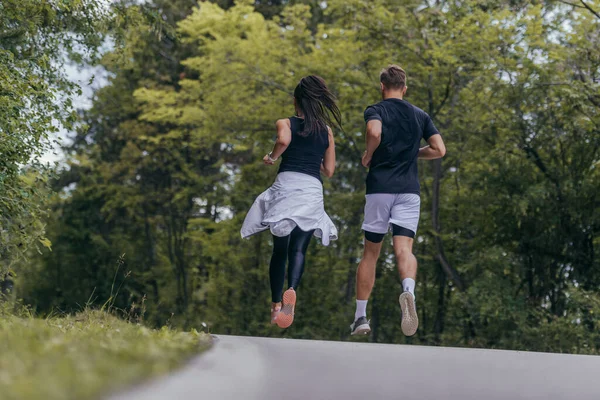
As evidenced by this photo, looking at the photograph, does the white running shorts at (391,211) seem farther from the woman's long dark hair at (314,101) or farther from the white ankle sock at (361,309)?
the woman's long dark hair at (314,101)

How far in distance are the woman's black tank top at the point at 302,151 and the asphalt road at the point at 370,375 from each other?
6.99 feet

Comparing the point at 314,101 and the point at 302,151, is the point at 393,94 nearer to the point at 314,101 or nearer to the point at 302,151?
the point at 314,101

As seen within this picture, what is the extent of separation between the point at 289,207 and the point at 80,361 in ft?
13.3

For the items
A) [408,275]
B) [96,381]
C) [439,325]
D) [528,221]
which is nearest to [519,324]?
[528,221]

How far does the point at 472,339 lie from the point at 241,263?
8234mm

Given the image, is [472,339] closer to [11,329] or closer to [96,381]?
[11,329]

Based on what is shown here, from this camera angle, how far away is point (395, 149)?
7.29 m

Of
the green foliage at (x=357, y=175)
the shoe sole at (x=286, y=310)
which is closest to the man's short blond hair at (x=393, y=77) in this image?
the shoe sole at (x=286, y=310)

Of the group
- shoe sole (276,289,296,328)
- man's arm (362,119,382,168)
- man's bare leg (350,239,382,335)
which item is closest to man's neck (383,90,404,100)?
man's arm (362,119,382,168)

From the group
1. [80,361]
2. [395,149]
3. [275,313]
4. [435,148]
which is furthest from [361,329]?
[80,361]

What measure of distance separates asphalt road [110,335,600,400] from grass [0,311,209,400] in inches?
3.8

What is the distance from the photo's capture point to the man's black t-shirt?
7.30m

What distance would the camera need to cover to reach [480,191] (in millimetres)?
16672

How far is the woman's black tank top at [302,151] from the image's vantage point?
24.9 ft
